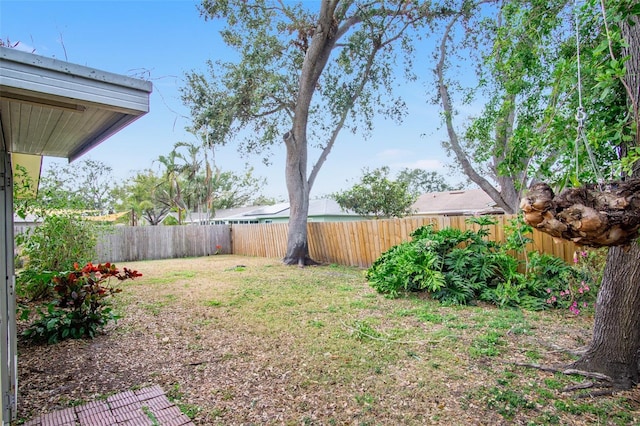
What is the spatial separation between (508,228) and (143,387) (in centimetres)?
490

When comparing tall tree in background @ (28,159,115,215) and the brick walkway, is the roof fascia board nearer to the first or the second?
the brick walkway

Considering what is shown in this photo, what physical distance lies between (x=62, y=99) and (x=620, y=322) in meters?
3.78

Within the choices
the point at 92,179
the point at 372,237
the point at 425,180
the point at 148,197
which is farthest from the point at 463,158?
the point at 425,180

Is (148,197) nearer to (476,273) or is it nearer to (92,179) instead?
(92,179)

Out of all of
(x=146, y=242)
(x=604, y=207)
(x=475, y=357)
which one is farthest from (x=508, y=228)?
(x=146, y=242)

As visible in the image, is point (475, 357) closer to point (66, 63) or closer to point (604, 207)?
point (604, 207)

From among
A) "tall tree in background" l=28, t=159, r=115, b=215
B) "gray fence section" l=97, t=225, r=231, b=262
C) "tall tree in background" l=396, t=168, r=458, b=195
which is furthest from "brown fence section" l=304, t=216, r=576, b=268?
"tall tree in background" l=396, t=168, r=458, b=195

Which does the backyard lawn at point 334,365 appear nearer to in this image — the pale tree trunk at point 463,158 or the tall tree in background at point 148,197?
the pale tree trunk at point 463,158

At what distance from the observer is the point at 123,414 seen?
223 cm

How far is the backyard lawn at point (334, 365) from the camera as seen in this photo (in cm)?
223

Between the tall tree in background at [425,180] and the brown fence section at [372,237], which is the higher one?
the tall tree in background at [425,180]

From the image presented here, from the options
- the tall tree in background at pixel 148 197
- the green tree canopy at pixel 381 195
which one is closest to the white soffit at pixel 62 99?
the green tree canopy at pixel 381 195

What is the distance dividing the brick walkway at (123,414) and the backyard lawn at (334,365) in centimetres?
11

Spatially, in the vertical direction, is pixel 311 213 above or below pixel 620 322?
above
